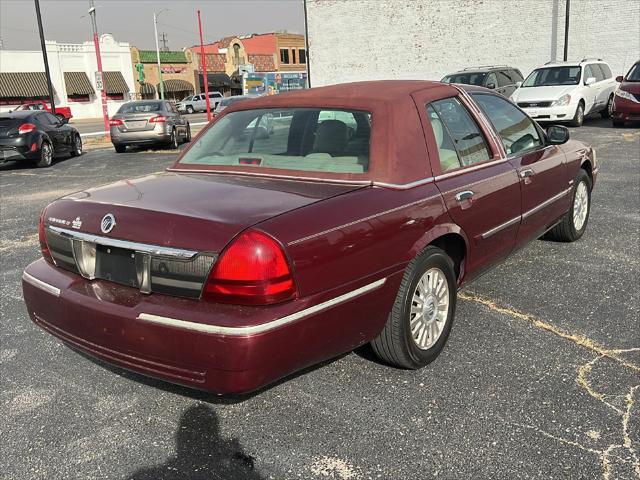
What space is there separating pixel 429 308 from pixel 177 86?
200 feet

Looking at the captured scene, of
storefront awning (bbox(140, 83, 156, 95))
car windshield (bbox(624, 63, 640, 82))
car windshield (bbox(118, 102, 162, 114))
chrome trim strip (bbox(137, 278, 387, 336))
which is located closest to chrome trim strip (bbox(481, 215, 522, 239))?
chrome trim strip (bbox(137, 278, 387, 336))

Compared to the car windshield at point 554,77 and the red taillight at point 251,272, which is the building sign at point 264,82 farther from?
the red taillight at point 251,272

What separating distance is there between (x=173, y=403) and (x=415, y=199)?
1636 mm

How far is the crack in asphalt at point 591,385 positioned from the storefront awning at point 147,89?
55.7 meters

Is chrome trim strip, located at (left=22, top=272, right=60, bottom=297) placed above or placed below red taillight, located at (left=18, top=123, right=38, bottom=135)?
below

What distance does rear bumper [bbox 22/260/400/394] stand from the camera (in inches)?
92.2

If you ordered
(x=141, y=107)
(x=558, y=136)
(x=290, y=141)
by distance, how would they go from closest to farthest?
(x=290, y=141), (x=558, y=136), (x=141, y=107)

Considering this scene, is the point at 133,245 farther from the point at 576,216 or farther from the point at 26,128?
the point at 26,128

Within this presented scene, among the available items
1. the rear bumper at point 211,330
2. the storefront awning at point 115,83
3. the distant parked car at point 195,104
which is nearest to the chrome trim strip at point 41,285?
the rear bumper at point 211,330

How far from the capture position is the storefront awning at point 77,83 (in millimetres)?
48938

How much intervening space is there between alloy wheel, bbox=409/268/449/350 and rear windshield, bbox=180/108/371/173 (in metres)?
0.71

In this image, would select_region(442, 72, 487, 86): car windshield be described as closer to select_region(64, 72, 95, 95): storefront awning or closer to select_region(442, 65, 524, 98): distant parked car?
select_region(442, 65, 524, 98): distant parked car

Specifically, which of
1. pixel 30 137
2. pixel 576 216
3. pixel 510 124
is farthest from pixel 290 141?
pixel 30 137

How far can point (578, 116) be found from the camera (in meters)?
16.2
